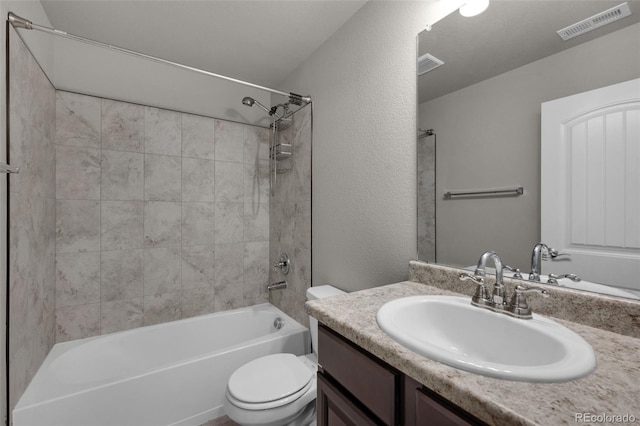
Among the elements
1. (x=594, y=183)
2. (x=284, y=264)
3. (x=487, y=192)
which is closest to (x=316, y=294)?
(x=284, y=264)

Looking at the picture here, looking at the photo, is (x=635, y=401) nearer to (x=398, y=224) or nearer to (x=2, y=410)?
(x=398, y=224)

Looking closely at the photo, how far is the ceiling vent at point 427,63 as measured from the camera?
1.23 metres

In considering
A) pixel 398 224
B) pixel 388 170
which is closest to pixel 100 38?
pixel 388 170

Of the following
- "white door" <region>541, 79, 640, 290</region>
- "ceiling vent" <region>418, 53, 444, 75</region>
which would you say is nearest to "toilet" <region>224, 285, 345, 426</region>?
"white door" <region>541, 79, 640, 290</region>

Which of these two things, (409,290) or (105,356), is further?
(105,356)

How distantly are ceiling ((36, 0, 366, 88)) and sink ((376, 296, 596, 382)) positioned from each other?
164 centimetres

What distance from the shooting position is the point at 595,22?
2.70 ft

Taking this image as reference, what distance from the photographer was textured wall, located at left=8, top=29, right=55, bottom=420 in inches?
49.4

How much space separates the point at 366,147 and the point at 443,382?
1237 mm

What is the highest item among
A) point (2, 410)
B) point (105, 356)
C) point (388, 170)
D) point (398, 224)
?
point (388, 170)

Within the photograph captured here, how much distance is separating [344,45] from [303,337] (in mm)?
2006

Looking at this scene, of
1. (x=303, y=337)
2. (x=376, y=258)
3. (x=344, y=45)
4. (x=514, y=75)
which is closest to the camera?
(x=514, y=75)

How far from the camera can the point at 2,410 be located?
1.18 meters

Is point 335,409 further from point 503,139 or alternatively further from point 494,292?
point 503,139
